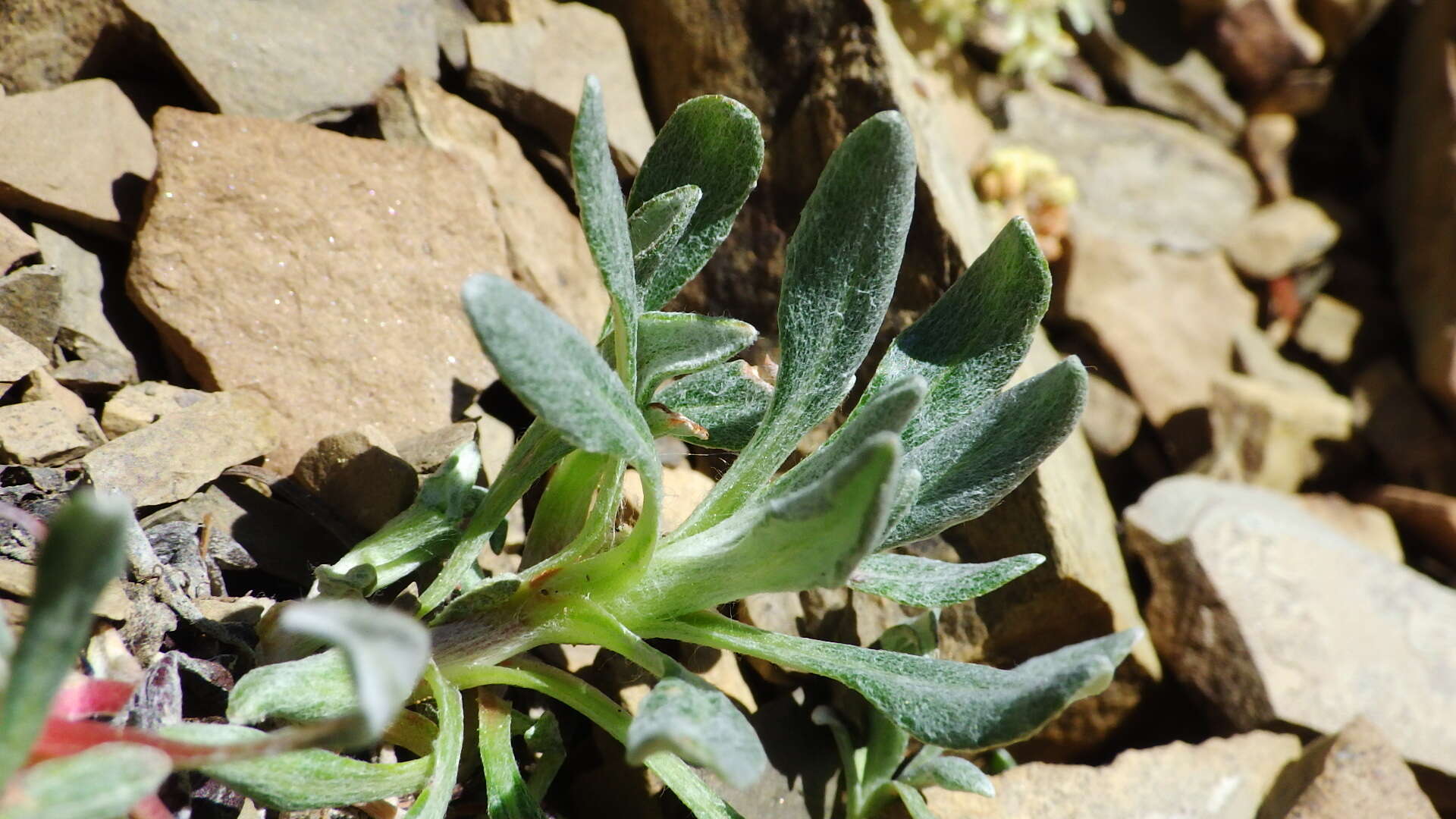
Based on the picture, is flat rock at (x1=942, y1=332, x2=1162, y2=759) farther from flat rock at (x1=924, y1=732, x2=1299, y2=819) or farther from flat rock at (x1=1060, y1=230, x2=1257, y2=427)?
flat rock at (x1=1060, y1=230, x2=1257, y2=427)

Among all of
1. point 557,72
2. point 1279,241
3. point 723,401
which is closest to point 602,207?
point 723,401

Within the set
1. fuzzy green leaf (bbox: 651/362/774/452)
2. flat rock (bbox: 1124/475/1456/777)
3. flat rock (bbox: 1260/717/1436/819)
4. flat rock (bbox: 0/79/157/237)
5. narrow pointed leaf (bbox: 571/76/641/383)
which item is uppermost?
narrow pointed leaf (bbox: 571/76/641/383)

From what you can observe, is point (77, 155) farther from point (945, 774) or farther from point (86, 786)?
point (945, 774)

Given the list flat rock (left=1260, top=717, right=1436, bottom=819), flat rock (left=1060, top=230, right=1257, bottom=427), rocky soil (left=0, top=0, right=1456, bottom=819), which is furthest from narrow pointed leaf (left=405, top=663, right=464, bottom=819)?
flat rock (left=1060, top=230, right=1257, bottom=427)

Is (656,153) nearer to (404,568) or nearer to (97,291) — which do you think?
(404,568)

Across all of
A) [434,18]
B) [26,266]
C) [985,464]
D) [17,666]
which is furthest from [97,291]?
[985,464]
